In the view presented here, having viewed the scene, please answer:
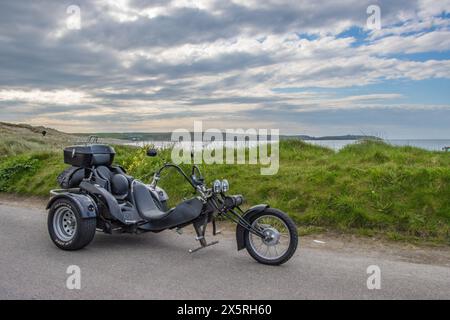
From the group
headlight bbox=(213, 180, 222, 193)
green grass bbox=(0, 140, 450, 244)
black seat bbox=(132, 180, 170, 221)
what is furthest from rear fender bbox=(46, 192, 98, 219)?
green grass bbox=(0, 140, 450, 244)

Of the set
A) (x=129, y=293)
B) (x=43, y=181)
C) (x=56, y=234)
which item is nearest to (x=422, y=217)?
(x=129, y=293)

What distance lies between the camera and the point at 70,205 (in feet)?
21.9

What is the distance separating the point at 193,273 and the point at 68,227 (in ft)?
7.72

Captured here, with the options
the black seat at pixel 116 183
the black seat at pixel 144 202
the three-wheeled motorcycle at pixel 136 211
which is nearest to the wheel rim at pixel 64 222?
the three-wheeled motorcycle at pixel 136 211

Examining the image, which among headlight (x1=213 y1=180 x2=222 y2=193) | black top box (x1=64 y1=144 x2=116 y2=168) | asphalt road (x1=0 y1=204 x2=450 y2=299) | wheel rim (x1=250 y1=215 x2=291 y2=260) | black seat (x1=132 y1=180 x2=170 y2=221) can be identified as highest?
black top box (x1=64 y1=144 x2=116 y2=168)

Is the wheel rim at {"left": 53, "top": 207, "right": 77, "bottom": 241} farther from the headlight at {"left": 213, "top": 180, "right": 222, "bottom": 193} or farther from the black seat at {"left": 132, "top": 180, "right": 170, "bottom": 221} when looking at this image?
the headlight at {"left": 213, "top": 180, "right": 222, "bottom": 193}

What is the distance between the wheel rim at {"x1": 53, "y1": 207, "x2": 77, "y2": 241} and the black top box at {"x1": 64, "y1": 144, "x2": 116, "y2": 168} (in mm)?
801

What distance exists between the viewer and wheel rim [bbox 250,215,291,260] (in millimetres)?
5879

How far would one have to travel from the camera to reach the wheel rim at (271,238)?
5.88 m

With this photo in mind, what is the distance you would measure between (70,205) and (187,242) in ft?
5.84

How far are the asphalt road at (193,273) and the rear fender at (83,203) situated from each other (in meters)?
0.52

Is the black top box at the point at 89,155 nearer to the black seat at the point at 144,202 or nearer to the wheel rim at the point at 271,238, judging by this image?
the black seat at the point at 144,202

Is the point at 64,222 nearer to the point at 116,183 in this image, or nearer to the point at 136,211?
the point at 116,183
